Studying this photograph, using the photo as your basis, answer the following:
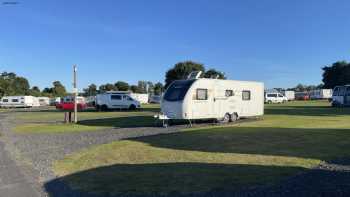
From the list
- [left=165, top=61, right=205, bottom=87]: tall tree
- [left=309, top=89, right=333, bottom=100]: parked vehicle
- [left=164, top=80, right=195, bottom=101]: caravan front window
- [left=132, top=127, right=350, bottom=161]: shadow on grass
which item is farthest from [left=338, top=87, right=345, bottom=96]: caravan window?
[left=165, top=61, right=205, bottom=87]: tall tree

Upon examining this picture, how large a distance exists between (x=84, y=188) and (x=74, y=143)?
23.1 feet

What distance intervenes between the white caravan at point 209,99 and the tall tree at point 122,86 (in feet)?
308

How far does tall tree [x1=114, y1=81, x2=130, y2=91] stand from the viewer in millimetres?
115875

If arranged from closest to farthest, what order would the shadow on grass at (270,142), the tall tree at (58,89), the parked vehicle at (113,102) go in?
the shadow on grass at (270,142) → the parked vehicle at (113,102) → the tall tree at (58,89)

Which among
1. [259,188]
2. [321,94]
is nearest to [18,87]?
[321,94]

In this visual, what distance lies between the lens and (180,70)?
284ft

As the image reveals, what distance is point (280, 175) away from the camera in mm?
7781

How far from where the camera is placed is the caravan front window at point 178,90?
66.7ft

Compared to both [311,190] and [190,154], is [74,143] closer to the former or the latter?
[190,154]

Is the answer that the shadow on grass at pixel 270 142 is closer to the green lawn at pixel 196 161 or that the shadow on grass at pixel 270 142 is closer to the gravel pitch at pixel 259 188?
the green lawn at pixel 196 161

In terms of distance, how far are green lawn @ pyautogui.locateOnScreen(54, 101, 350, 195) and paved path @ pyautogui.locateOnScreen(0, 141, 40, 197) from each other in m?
0.78

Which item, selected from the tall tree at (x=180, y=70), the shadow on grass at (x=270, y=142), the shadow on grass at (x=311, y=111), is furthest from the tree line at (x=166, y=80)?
the shadow on grass at (x=270, y=142)

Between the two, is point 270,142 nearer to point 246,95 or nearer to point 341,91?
point 246,95

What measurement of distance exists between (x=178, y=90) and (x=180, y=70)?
6606 cm
